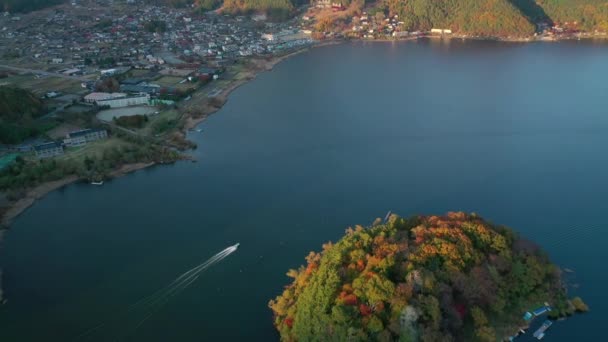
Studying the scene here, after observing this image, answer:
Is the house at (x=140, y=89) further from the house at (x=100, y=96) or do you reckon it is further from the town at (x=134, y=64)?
the house at (x=100, y=96)

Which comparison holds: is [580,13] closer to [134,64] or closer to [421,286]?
[134,64]

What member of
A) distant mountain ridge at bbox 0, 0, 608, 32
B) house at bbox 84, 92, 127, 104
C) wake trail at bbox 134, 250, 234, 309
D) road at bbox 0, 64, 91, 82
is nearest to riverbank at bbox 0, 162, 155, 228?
wake trail at bbox 134, 250, 234, 309

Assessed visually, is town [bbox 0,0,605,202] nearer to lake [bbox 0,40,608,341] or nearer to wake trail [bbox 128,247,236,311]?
lake [bbox 0,40,608,341]

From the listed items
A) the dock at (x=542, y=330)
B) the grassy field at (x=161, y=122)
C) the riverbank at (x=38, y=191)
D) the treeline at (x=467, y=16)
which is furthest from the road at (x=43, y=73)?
the treeline at (x=467, y=16)

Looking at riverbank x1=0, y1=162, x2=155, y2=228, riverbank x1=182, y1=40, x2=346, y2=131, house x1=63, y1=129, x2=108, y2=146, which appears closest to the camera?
riverbank x1=0, y1=162, x2=155, y2=228

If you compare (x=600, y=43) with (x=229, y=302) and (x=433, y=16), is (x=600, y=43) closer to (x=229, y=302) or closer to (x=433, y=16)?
(x=433, y=16)
